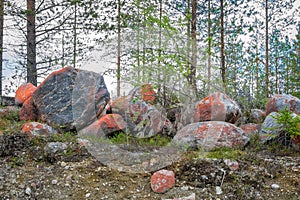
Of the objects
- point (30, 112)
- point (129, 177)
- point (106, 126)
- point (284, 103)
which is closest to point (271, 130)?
point (284, 103)

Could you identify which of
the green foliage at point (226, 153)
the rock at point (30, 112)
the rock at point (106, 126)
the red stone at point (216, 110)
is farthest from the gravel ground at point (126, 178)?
the rock at point (30, 112)

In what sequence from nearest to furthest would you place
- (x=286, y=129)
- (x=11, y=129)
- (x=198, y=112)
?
(x=286, y=129) → (x=11, y=129) → (x=198, y=112)

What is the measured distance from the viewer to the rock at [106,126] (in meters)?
5.18

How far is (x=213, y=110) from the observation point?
5242 millimetres

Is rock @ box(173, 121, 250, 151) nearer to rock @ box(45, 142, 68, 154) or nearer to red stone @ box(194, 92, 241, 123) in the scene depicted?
red stone @ box(194, 92, 241, 123)

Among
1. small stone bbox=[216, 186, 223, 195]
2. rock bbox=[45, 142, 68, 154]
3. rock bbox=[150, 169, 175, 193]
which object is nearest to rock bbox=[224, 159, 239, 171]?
small stone bbox=[216, 186, 223, 195]

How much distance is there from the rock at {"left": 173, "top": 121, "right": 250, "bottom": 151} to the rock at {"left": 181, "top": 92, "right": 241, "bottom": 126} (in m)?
0.52

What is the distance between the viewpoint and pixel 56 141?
14.7 feet

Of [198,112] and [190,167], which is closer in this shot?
[190,167]

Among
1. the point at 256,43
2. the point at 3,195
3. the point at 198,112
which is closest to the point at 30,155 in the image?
the point at 3,195

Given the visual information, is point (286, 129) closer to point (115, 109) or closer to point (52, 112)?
point (115, 109)

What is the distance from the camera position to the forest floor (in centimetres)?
333

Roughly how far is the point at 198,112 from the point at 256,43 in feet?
33.3

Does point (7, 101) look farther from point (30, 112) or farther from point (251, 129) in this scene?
point (251, 129)
